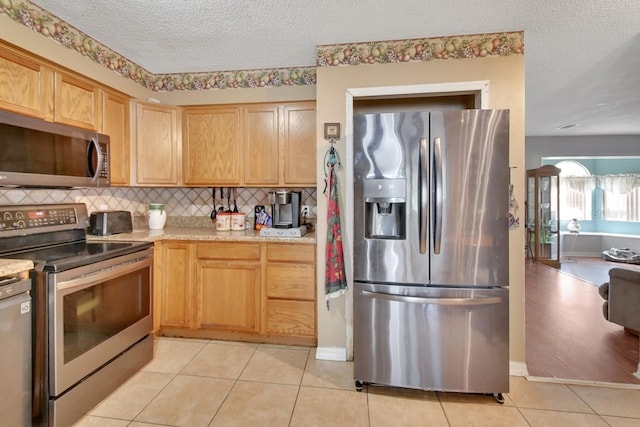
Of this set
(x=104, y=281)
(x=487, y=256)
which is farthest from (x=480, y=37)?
(x=104, y=281)

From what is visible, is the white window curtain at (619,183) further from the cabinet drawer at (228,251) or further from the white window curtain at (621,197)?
the cabinet drawer at (228,251)

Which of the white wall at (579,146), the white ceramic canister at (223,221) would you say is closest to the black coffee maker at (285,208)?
the white ceramic canister at (223,221)

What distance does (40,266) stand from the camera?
5.18 feet

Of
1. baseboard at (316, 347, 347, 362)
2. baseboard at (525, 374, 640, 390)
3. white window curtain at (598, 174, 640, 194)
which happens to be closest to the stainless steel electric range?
baseboard at (316, 347, 347, 362)

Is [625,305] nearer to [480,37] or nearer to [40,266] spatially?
[480,37]

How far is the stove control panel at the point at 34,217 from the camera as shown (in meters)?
1.87

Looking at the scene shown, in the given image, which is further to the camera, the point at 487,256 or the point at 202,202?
the point at 202,202

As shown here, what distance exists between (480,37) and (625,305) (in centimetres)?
251

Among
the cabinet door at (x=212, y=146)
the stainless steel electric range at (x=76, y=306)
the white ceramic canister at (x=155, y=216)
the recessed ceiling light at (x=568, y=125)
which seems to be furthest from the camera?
the recessed ceiling light at (x=568, y=125)

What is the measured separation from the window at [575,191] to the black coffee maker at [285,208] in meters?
7.24

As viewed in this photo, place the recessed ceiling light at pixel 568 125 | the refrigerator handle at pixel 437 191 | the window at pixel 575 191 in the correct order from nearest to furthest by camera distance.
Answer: the refrigerator handle at pixel 437 191, the recessed ceiling light at pixel 568 125, the window at pixel 575 191

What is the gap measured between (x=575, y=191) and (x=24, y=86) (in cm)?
929

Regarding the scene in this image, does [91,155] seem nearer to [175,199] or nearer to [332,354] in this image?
[175,199]

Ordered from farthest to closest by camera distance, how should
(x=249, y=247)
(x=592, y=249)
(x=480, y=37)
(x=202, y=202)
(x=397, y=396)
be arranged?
(x=592, y=249) → (x=202, y=202) → (x=249, y=247) → (x=480, y=37) → (x=397, y=396)
